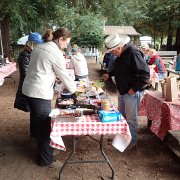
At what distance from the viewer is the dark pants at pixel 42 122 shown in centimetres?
327

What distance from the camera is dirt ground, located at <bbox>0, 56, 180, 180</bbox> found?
3.37 m

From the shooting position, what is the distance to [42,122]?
334 cm

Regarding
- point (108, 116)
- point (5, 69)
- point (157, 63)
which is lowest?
point (5, 69)

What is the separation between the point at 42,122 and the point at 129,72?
4.21 feet

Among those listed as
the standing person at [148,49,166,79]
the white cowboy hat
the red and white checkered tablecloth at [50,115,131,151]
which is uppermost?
the white cowboy hat

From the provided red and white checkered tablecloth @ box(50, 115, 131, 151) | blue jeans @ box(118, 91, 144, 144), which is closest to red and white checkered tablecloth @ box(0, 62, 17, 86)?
blue jeans @ box(118, 91, 144, 144)

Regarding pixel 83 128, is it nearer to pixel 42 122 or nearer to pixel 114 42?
pixel 42 122

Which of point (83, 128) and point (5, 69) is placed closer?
point (83, 128)

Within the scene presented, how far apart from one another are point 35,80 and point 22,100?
1.32m

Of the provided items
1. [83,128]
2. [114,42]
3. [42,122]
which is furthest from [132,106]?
[42,122]

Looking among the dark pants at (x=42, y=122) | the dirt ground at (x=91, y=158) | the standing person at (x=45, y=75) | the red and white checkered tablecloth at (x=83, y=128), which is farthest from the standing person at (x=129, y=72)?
the dark pants at (x=42, y=122)

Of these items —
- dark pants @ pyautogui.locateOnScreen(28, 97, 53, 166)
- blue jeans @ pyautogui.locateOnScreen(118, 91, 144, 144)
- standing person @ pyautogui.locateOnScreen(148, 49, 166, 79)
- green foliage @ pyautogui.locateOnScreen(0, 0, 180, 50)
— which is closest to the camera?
dark pants @ pyautogui.locateOnScreen(28, 97, 53, 166)

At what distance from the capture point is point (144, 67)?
349cm

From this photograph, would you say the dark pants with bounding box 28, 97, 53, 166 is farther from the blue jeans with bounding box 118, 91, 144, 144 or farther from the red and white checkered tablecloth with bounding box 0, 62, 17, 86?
the red and white checkered tablecloth with bounding box 0, 62, 17, 86
